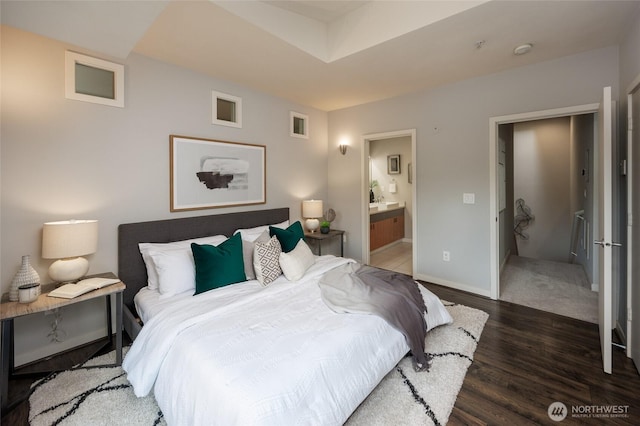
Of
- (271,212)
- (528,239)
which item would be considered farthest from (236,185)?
(528,239)

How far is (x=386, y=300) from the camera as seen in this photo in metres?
2.09

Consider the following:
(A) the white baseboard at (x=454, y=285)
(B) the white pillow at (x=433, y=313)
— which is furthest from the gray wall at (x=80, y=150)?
(A) the white baseboard at (x=454, y=285)

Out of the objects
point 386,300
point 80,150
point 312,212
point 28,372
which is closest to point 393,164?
point 312,212

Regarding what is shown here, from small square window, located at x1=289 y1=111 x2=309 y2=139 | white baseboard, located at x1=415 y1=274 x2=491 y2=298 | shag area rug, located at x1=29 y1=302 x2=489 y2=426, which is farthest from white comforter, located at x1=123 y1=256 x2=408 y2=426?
small square window, located at x1=289 y1=111 x2=309 y2=139

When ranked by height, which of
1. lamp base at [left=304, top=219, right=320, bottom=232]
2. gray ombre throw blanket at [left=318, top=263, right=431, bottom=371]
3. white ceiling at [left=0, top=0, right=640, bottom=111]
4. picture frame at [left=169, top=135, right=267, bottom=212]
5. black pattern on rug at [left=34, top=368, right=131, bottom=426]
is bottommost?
black pattern on rug at [left=34, top=368, right=131, bottom=426]

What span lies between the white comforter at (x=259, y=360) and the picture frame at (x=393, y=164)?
5.32m

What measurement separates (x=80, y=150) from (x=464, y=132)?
4.03 meters

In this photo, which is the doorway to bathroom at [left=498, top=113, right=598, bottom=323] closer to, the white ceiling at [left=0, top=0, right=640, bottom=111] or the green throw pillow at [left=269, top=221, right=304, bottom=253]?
the white ceiling at [left=0, top=0, right=640, bottom=111]

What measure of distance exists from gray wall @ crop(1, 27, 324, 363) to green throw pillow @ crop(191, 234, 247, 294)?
32.2 inches

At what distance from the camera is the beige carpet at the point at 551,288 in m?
3.08

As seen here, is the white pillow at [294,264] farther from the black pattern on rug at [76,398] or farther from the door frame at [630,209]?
the door frame at [630,209]

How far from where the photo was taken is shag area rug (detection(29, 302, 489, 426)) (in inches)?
66.1

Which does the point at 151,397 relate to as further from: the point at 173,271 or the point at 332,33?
the point at 332,33

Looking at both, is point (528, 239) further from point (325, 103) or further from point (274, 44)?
point (274, 44)
